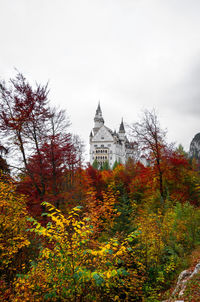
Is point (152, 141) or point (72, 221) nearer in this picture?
point (72, 221)

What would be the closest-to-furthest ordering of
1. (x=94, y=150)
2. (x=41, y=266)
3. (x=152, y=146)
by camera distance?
(x=41, y=266) < (x=152, y=146) < (x=94, y=150)

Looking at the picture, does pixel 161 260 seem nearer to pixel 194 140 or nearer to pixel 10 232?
pixel 10 232

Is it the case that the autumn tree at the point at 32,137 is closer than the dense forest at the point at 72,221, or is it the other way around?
the dense forest at the point at 72,221

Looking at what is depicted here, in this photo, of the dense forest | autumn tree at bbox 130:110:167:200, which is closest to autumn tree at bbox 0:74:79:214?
the dense forest

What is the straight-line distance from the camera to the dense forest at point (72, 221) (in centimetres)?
395

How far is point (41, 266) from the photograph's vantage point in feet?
14.7

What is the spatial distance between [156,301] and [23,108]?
10202mm

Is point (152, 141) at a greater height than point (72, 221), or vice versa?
point (152, 141)

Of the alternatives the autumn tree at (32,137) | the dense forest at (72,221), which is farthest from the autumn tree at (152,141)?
the autumn tree at (32,137)

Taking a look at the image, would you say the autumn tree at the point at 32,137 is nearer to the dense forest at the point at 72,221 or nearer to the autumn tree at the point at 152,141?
the dense forest at the point at 72,221

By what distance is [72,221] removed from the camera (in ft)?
12.1

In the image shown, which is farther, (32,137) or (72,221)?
(32,137)

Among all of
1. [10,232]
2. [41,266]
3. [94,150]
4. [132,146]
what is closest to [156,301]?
[41,266]

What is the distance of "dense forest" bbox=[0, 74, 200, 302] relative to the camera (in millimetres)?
3951
